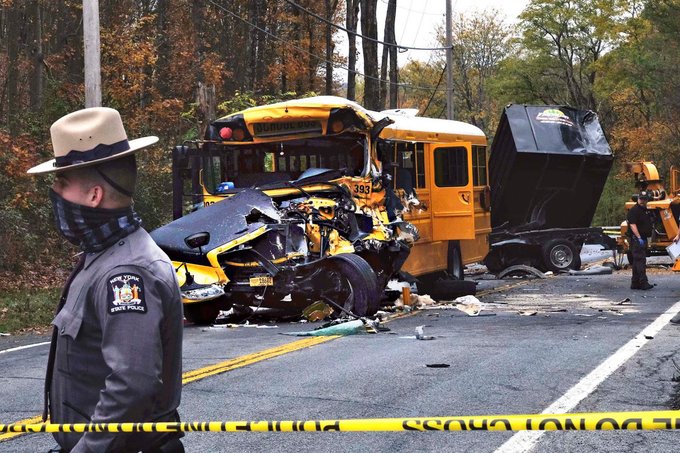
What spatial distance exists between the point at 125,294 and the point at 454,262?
650 inches

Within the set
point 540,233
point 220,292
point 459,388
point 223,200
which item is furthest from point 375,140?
point 540,233

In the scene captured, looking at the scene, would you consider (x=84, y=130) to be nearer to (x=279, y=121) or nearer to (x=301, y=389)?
(x=301, y=389)

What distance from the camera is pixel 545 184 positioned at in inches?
963

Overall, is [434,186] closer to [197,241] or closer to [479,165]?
[479,165]

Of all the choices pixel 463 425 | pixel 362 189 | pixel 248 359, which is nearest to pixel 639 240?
pixel 362 189

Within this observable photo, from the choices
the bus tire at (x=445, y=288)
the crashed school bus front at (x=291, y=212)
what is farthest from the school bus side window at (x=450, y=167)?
the bus tire at (x=445, y=288)

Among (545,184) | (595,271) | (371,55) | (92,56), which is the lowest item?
(595,271)

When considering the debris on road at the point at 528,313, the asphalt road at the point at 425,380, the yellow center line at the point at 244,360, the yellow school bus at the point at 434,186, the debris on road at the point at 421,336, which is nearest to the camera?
the asphalt road at the point at 425,380

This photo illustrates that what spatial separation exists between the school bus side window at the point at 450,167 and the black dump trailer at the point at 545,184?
5.07 meters

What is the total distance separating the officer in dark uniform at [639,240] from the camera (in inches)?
758

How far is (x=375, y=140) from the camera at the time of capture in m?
15.3

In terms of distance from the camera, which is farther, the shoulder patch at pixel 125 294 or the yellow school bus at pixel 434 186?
the yellow school bus at pixel 434 186

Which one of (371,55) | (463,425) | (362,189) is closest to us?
(463,425)

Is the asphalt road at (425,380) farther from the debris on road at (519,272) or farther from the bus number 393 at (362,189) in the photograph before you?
the debris on road at (519,272)
